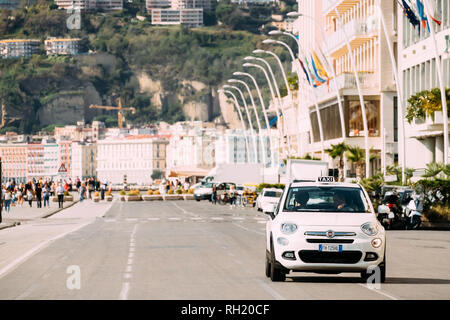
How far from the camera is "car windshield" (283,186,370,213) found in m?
17.9

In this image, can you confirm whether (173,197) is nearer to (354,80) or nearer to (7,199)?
(354,80)

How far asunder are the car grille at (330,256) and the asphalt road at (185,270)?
378mm

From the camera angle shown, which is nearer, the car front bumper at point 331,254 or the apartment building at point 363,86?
the car front bumper at point 331,254

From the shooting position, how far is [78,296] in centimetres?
1530

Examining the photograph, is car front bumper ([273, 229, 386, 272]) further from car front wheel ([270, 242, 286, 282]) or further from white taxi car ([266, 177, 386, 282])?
car front wheel ([270, 242, 286, 282])

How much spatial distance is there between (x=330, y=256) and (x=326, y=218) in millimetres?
607

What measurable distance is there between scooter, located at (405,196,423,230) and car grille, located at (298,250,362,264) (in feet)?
68.4

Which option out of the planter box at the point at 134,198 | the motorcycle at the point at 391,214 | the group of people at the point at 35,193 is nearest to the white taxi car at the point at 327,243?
the motorcycle at the point at 391,214

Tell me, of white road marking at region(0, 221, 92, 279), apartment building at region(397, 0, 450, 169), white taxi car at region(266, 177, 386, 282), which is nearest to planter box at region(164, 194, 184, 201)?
apartment building at region(397, 0, 450, 169)

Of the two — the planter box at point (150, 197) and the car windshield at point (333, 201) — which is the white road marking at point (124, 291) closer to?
the car windshield at point (333, 201)

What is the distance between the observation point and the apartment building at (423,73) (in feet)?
165

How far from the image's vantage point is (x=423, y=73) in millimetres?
54969
